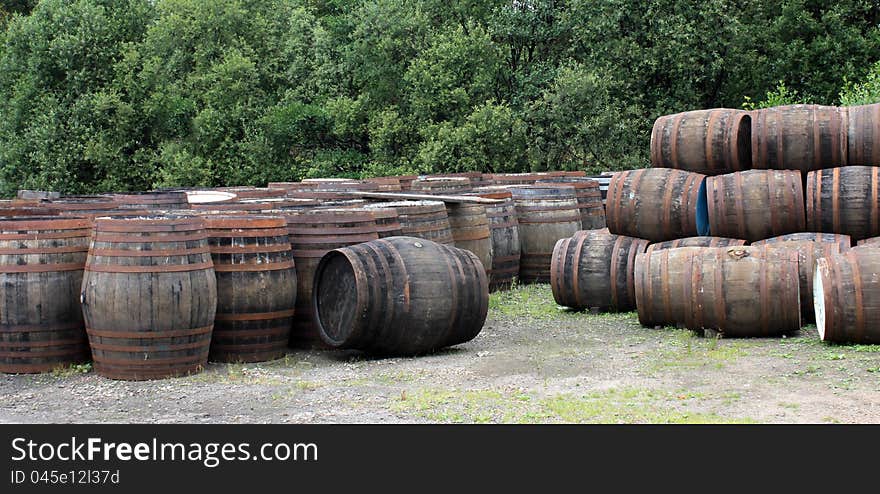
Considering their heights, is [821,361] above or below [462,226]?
below

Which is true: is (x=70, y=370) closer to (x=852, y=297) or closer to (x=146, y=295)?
(x=146, y=295)

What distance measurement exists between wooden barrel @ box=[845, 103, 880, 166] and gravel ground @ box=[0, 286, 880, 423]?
1936 millimetres

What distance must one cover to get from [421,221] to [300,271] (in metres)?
1.83

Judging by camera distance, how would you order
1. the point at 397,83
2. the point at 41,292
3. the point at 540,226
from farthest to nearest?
the point at 397,83 < the point at 540,226 < the point at 41,292

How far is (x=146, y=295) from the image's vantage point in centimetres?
808

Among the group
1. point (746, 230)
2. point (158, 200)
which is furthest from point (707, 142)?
point (158, 200)

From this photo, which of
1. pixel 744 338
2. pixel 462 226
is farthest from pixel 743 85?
pixel 744 338

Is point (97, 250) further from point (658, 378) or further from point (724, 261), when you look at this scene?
point (724, 261)

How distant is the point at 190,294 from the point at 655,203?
5.30 metres

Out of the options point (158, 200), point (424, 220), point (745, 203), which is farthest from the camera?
point (158, 200)

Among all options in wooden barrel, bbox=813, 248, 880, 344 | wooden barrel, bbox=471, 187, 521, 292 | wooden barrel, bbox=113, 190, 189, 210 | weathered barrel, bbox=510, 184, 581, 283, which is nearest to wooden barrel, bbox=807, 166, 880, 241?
wooden barrel, bbox=813, 248, 880, 344

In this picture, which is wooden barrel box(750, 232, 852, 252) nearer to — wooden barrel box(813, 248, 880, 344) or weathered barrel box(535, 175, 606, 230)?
wooden barrel box(813, 248, 880, 344)

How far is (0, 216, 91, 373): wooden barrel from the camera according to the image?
8.37 m

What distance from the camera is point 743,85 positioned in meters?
28.5
